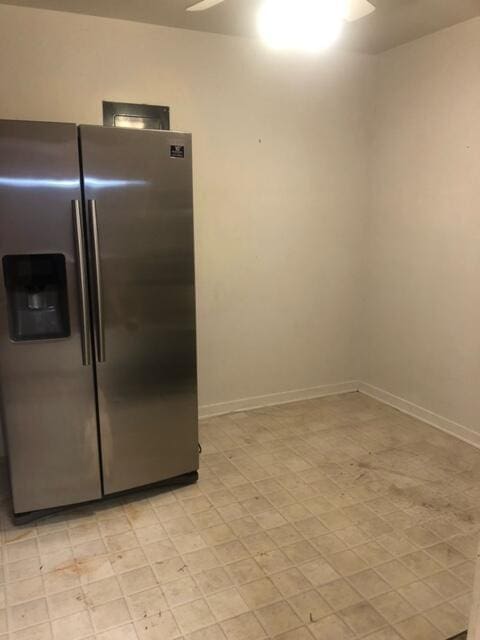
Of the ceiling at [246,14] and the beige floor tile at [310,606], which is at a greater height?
the ceiling at [246,14]

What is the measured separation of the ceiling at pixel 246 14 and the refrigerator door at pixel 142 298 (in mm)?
821

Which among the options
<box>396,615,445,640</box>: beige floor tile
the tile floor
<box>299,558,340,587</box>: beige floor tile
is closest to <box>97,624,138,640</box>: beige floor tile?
the tile floor

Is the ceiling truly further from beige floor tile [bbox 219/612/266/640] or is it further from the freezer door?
beige floor tile [bbox 219/612/266/640]

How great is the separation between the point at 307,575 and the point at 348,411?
1.68 m

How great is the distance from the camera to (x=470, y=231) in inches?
116

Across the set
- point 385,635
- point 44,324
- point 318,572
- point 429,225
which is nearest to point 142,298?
point 44,324

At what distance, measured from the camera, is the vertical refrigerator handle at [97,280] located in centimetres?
214

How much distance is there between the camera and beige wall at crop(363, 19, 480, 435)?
292 cm

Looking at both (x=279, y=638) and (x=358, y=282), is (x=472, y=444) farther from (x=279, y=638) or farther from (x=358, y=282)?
(x=279, y=638)

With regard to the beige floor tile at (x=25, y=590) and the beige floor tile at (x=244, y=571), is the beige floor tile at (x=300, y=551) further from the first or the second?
the beige floor tile at (x=25, y=590)

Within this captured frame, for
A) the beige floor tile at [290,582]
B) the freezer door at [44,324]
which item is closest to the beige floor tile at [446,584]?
the beige floor tile at [290,582]

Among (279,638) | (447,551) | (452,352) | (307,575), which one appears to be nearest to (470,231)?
(452,352)

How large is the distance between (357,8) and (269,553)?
2.20 metres

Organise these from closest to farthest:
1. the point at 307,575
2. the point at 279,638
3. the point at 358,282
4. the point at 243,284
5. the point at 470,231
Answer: the point at 279,638
the point at 307,575
the point at 470,231
the point at 243,284
the point at 358,282
